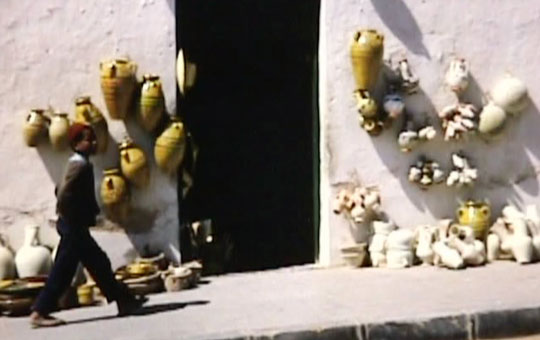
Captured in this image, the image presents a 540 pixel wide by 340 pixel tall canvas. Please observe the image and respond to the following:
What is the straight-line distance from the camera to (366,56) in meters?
9.00

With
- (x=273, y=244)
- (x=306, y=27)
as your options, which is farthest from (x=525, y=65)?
(x=273, y=244)

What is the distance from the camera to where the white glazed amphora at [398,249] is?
9133 mm

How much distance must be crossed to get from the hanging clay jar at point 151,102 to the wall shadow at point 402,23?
6.17ft

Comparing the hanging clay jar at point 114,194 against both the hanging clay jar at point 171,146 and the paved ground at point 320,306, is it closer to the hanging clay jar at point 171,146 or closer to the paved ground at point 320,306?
the hanging clay jar at point 171,146

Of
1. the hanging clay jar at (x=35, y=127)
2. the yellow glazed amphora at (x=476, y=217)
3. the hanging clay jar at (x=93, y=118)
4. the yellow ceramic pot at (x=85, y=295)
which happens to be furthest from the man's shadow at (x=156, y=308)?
the yellow glazed amphora at (x=476, y=217)

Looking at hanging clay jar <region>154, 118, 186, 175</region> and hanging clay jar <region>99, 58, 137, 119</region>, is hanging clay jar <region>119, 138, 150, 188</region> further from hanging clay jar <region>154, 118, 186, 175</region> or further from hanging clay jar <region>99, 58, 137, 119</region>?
hanging clay jar <region>99, 58, 137, 119</region>

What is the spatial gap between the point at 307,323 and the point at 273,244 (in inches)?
89.2

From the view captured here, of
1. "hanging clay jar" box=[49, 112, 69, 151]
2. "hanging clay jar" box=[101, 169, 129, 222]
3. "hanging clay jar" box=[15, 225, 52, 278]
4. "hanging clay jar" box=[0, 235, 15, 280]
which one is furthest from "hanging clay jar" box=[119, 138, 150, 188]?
"hanging clay jar" box=[0, 235, 15, 280]

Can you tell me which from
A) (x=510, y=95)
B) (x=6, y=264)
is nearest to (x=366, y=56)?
(x=510, y=95)

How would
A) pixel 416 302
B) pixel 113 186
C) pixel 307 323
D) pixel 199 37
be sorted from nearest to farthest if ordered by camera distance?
pixel 307 323, pixel 416 302, pixel 113 186, pixel 199 37

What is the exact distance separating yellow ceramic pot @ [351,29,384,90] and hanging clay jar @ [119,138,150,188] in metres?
1.79

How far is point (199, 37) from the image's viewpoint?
9.23 m

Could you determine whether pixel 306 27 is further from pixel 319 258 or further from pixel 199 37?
pixel 319 258

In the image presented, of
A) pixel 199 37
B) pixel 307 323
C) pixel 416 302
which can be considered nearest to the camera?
pixel 307 323
